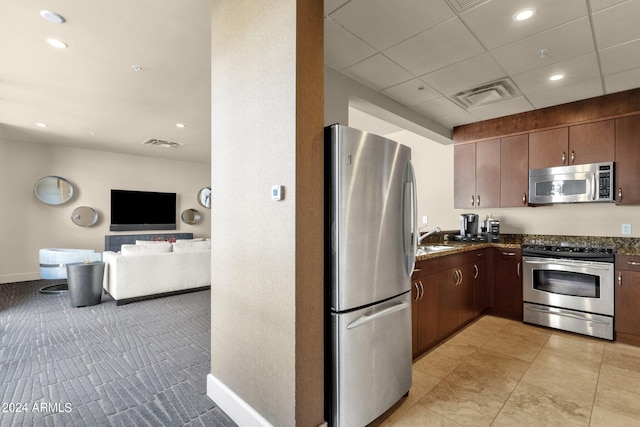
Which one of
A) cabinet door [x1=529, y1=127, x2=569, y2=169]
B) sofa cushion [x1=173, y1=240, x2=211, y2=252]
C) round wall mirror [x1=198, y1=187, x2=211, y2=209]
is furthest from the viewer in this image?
round wall mirror [x1=198, y1=187, x2=211, y2=209]

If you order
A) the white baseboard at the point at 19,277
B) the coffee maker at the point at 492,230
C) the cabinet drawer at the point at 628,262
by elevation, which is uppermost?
the coffee maker at the point at 492,230

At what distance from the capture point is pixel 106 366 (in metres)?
2.56

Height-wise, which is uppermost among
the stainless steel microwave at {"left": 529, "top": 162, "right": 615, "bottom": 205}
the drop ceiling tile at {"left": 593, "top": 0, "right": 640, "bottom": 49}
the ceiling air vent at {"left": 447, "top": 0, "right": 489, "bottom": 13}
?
the ceiling air vent at {"left": 447, "top": 0, "right": 489, "bottom": 13}

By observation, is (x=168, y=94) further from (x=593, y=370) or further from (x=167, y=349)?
(x=593, y=370)

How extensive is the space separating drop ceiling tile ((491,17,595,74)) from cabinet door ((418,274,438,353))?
2.05 meters

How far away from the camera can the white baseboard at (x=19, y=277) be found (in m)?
5.85

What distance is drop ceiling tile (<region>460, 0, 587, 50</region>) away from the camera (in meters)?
2.07

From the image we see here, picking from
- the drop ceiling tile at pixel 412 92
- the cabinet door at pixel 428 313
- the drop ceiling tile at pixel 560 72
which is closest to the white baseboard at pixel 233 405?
the cabinet door at pixel 428 313

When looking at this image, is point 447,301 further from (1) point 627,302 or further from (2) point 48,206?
(2) point 48,206

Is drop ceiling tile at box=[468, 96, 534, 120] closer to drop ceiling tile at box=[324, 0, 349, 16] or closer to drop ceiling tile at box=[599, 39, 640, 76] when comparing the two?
drop ceiling tile at box=[599, 39, 640, 76]

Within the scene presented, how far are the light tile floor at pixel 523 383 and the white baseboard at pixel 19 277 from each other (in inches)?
291

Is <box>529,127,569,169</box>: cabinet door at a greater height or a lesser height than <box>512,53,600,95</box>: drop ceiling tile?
lesser

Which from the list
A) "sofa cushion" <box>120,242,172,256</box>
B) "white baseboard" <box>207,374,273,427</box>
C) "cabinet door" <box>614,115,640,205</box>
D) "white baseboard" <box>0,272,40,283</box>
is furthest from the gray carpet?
"cabinet door" <box>614,115,640,205</box>

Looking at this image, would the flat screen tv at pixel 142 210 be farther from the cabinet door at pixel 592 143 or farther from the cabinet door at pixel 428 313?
the cabinet door at pixel 592 143
